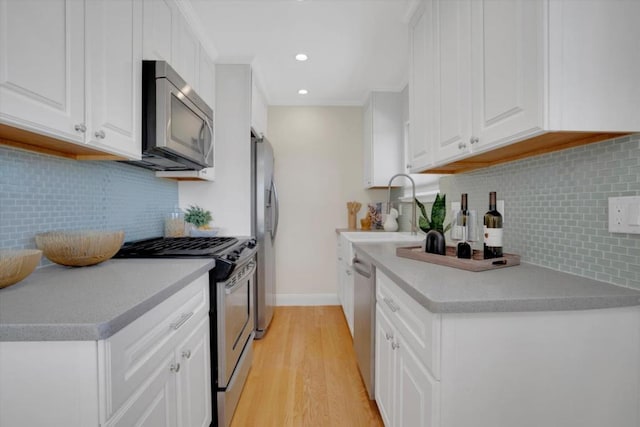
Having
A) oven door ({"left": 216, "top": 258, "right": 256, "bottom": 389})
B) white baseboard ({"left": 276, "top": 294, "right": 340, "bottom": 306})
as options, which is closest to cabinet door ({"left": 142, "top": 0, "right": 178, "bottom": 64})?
oven door ({"left": 216, "top": 258, "right": 256, "bottom": 389})

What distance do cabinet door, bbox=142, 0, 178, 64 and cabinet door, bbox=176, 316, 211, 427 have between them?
1.42 metres

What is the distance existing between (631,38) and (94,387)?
69.0 inches

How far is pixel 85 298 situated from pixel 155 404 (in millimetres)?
405

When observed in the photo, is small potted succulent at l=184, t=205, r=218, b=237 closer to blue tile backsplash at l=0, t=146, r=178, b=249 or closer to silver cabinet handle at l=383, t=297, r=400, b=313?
blue tile backsplash at l=0, t=146, r=178, b=249

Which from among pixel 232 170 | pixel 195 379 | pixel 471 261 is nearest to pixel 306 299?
pixel 232 170

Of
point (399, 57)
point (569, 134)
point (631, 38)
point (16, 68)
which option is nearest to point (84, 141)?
point (16, 68)

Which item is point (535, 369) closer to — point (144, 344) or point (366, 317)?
point (366, 317)

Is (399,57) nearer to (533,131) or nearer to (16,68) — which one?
(533,131)

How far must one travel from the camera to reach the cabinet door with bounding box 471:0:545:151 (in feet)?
2.95

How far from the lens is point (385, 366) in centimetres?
140

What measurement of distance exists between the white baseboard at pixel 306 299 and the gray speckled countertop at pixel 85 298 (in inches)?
94.3

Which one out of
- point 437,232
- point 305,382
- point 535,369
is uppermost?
point 437,232

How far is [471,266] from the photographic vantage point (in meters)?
1.17

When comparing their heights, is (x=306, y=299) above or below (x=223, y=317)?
below
